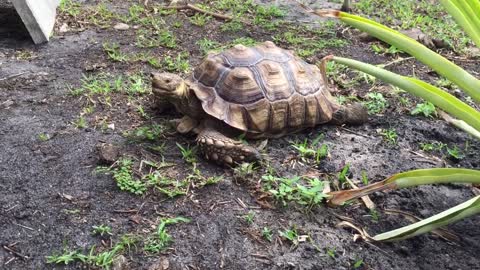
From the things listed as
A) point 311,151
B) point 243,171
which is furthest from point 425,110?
point 243,171

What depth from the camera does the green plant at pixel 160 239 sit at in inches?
83.9

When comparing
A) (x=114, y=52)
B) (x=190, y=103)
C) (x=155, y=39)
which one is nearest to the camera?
(x=190, y=103)

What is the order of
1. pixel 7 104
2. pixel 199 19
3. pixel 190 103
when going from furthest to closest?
pixel 199 19, pixel 7 104, pixel 190 103

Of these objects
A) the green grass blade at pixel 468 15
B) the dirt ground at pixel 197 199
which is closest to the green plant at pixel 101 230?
the dirt ground at pixel 197 199

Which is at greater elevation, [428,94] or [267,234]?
[428,94]

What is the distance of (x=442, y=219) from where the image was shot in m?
2.07

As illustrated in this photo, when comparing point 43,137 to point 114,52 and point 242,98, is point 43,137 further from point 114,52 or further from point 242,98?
point 114,52

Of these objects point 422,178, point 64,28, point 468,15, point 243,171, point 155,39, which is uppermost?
point 468,15

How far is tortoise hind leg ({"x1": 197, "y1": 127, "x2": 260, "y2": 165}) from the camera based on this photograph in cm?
263

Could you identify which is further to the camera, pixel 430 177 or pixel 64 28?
pixel 64 28

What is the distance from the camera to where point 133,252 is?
6.96 feet

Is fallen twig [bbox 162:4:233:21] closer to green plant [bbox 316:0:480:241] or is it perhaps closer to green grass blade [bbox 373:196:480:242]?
green plant [bbox 316:0:480:241]

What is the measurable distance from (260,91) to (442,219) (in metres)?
1.30

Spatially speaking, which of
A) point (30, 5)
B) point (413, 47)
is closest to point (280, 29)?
point (30, 5)
